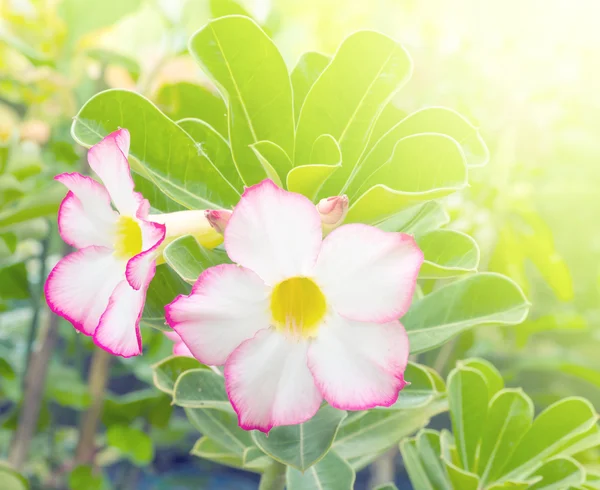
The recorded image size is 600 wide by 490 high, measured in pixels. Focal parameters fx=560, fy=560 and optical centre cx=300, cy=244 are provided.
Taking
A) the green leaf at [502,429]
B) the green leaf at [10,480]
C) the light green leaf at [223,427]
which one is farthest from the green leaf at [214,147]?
the green leaf at [10,480]

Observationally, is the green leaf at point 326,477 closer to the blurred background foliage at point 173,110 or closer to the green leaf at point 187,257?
the green leaf at point 187,257

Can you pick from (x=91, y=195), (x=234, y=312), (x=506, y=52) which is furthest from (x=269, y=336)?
(x=506, y=52)

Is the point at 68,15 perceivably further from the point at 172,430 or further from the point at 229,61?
the point at 172,430

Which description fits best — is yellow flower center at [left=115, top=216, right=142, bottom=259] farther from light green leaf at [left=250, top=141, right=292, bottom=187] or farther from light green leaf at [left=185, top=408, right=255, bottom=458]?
light green leaf at [left=185, top=408, right=255, bottom=458]

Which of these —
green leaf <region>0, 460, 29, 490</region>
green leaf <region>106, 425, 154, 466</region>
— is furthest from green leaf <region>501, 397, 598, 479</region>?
green leaf <region>106, 425, 154, 466</region>

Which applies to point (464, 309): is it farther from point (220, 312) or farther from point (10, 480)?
point (10, 480)

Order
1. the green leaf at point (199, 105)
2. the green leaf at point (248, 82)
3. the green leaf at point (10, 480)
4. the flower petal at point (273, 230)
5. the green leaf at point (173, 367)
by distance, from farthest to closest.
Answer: the green leaf at point (10, 480), the green leaf at point (199, 105), the green leaf at point (173, 367), the green leaf at point (248, 82), the flower petal at point (273, 230)

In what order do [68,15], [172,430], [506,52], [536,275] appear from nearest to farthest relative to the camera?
[68,15] → [506,52] → [172,430] → [536,275]

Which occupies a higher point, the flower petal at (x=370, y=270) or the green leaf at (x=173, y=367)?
the flower petal at (x=370, y=270)
